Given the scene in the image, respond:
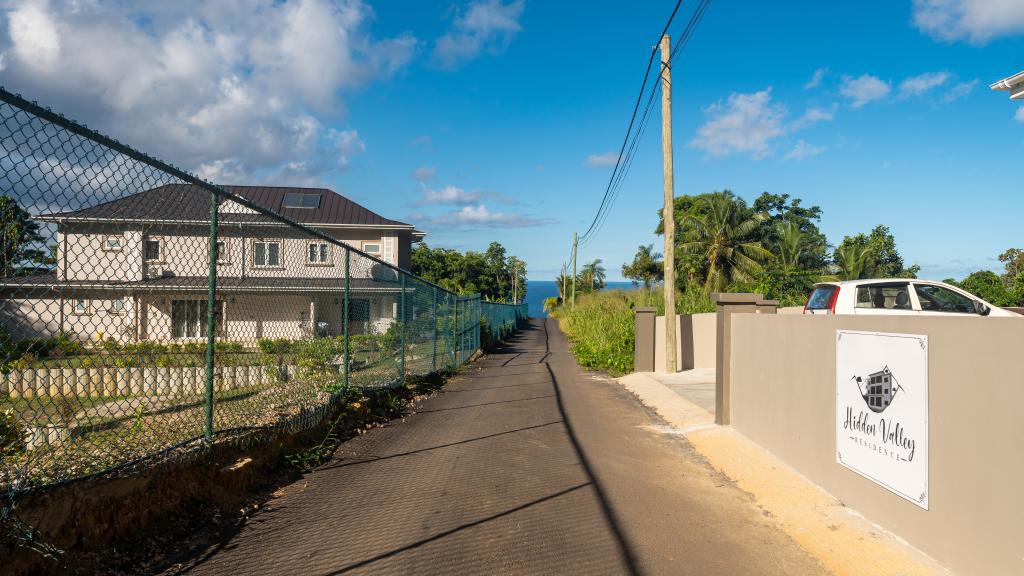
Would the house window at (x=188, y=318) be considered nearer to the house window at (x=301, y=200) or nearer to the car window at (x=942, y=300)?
the car window at (x=942, y=300)

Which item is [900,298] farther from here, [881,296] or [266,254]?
[266,254]

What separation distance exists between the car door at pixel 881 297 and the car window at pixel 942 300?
0.67 ft

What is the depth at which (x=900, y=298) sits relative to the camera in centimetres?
1018

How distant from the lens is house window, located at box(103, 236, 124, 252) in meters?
3.72

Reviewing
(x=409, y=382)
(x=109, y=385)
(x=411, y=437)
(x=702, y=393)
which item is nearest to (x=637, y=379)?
(x=702, y=393)

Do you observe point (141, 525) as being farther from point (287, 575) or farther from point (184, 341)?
point (184, 341)

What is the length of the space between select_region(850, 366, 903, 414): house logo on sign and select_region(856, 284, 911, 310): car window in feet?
19.2

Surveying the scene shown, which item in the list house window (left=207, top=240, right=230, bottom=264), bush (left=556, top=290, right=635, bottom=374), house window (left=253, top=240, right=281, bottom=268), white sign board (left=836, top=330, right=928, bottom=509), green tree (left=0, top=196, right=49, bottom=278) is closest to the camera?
green tree (left=0, top=196, right=49, bottom=278)

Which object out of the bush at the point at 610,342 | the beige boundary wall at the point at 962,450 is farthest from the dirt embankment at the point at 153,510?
the bush at the point at 610,342

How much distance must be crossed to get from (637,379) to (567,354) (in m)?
9.65

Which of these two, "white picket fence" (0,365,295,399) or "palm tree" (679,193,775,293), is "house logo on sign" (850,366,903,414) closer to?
"white picket fence" (0,365,295,399)

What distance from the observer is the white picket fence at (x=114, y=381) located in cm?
327

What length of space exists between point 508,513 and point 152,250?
10.2 ft

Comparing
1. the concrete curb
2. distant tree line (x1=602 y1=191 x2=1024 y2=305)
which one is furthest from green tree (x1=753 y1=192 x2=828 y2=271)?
the concrete curb
